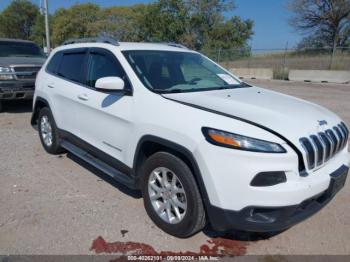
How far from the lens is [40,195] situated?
12.9ft

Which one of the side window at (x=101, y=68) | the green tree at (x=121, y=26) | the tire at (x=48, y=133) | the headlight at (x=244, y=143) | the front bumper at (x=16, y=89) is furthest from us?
the green tree at (x=121, y=26)

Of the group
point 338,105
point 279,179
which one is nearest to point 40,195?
point 279,179

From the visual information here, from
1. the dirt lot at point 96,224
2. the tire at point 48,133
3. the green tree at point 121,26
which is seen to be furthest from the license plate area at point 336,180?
the green tree at point 121,26

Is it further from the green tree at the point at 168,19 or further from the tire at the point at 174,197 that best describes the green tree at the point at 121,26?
the tire at the point at 174,197

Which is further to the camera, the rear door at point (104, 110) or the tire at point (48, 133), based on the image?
the tire at point (48, 133)

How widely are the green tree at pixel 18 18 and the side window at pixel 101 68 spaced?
250 ft

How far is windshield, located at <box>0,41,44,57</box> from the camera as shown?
9.33 metres

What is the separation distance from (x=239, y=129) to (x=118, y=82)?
1.39 meters

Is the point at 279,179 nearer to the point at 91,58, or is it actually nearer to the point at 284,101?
the point at 284,101

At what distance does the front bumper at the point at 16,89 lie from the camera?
7.85 meters

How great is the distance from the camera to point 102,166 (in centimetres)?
388

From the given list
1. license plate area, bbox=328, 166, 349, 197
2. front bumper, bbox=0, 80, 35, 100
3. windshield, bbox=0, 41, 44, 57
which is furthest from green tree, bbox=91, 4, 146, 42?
license plate area, bbox=328, 166, 349, 197

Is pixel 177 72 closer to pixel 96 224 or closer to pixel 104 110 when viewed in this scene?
pixel 104 110

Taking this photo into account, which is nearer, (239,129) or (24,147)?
(239,129)
